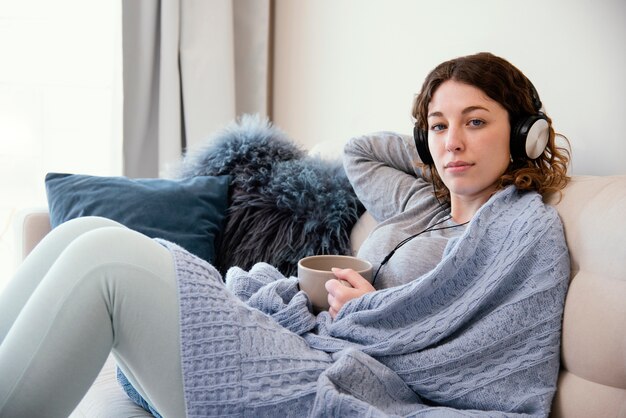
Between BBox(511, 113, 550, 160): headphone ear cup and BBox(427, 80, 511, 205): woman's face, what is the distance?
3cm

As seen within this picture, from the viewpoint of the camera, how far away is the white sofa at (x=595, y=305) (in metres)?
0.92

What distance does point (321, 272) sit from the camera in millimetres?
1091

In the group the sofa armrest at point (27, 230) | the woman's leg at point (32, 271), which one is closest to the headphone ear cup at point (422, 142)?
the woman's leg at point (32, 271)

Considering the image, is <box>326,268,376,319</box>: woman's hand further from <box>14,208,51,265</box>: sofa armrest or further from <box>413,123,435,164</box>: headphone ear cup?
<box>14,208,51,265</box>: sofa armrest

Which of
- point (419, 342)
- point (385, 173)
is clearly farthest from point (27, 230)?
point (419, 342)

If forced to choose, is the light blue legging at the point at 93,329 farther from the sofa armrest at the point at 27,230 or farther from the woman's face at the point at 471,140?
the sofa armrest at the point at 27,230

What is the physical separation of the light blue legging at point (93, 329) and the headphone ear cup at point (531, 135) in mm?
677

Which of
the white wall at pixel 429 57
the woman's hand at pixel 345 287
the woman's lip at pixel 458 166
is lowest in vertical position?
the woman's hand at pixel 345 287

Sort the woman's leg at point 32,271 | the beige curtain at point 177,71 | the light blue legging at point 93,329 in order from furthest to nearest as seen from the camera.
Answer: the beige curtain at point 177,71 < the woman's leg at point 32,271 < the light blue legging at point 93,329

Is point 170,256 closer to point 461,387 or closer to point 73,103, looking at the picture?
point 461,387

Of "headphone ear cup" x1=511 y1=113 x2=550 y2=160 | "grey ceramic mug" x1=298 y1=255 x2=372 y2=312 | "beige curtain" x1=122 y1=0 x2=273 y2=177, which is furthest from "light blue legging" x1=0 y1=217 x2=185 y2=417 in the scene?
"beige curtain" x1=122 y1=0 x2=273 y2=177

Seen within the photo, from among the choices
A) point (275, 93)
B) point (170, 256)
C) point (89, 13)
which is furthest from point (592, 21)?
point (89, 13)

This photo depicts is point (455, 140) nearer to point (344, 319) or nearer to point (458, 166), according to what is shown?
point (458, 166)

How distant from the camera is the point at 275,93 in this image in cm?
261
